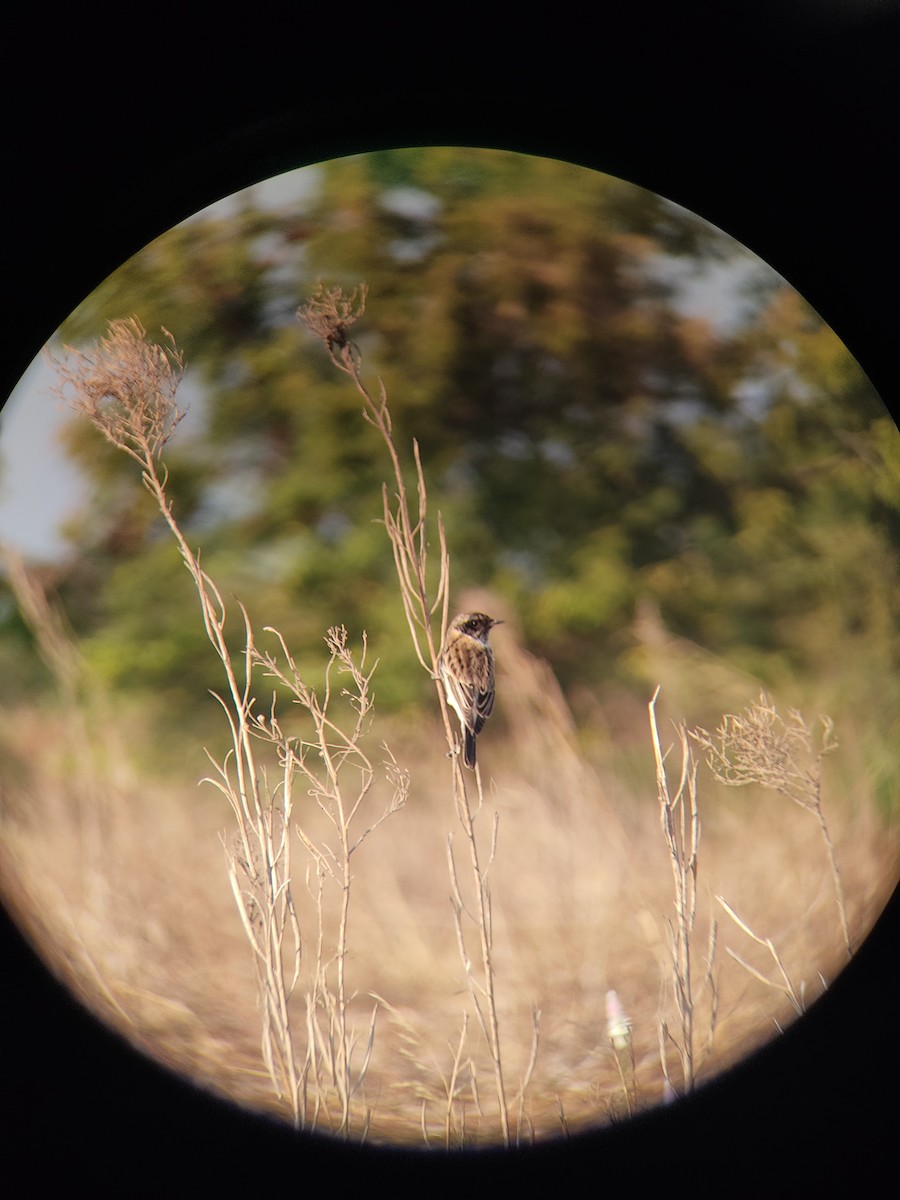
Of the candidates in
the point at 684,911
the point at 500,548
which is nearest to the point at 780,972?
the point at 684,911

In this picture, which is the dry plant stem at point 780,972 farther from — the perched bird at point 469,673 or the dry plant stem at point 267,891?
the dry plant stem at point 267,891

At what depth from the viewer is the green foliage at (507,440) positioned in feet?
4.95

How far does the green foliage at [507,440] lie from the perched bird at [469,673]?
0.46 metres

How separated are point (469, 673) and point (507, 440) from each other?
3.05ft

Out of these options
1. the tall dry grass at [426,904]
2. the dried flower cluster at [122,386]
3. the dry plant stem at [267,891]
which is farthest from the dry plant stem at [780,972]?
the dried flower cluster at [122,386]

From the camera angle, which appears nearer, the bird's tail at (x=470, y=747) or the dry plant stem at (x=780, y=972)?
the dry plant stem at (x=780, y=972)

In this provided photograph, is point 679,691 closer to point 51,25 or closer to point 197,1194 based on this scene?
point 197,1194

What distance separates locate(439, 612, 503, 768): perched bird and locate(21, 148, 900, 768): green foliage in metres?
0.46

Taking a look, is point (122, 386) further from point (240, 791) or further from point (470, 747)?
point (470, 747)

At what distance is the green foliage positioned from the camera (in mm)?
1509

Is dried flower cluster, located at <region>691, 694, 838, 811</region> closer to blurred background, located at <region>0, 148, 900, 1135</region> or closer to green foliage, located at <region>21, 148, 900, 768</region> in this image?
blurred background, located at <region>0, 148, 900, 1135</region>

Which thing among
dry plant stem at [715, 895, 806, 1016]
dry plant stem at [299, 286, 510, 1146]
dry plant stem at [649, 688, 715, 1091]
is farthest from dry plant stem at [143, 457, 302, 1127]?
dry plant stem at [715, 895, 806, 1016]

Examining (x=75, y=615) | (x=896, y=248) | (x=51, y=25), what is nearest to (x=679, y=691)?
(x=896, y=248)

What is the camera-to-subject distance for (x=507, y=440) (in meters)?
2.26
